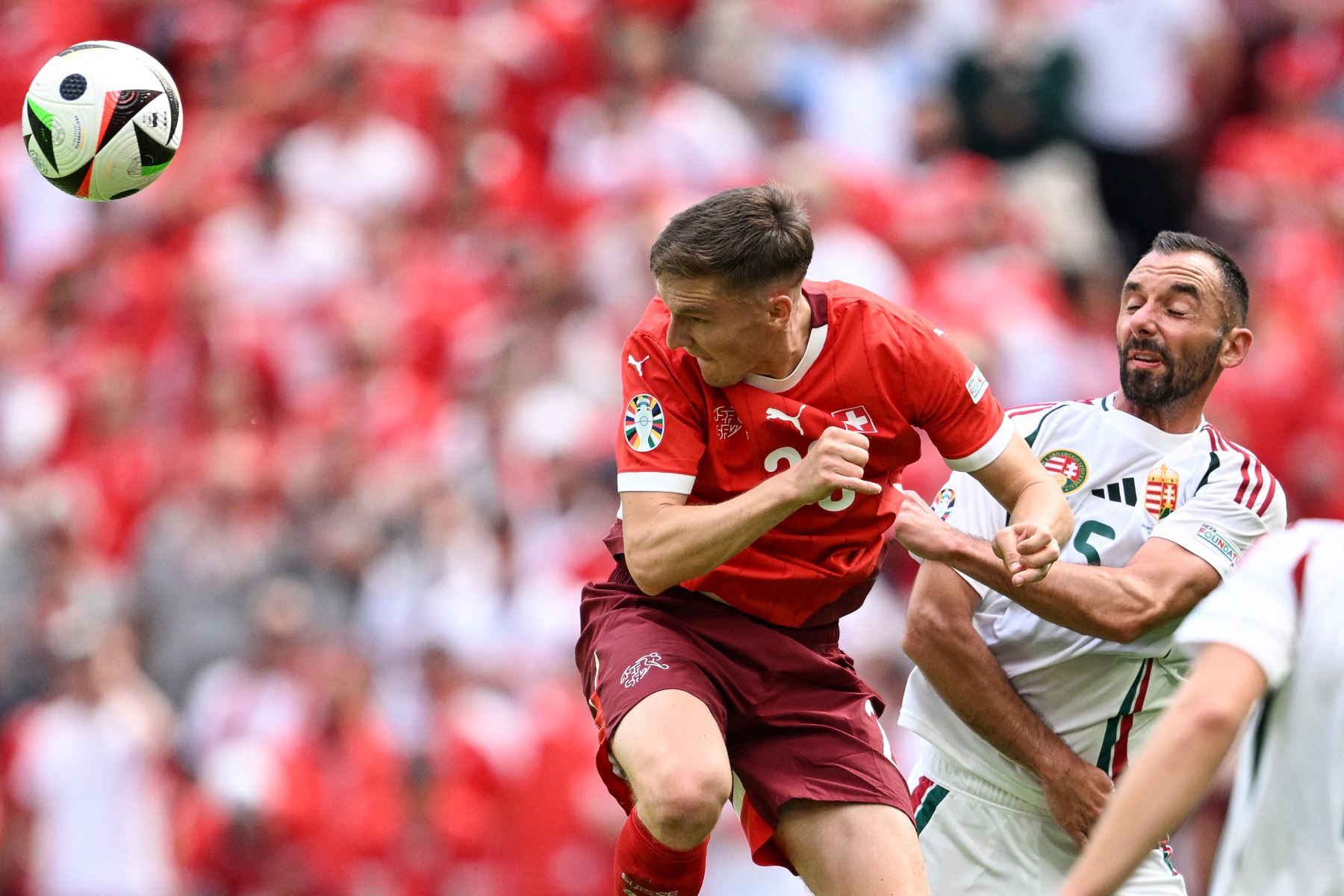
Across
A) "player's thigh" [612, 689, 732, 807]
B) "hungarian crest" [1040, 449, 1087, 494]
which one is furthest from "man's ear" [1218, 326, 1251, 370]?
"player's thigh" [612, 689, 732, 807]

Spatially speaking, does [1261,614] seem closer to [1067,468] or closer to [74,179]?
[1067,468]

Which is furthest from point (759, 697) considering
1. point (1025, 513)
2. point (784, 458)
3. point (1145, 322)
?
point (1145, 322)

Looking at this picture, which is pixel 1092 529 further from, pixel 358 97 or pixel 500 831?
pixel 358 97

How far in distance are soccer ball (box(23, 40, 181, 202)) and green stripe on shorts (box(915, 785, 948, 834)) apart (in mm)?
3299

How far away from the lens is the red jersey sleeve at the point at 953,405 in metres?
4.78

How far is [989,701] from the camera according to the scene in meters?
4.95

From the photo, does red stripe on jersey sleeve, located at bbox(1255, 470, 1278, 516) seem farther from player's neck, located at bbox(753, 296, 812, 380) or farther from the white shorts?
player's neck, located at bbox(753, 296, 812, 380)

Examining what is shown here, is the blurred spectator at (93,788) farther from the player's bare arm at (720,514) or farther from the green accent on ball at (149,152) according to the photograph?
the player's bare arm at (720,514)

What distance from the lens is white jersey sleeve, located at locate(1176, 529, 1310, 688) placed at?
2965 millimetres

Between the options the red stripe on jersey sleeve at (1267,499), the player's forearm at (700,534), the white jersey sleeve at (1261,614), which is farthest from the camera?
the red stripe on jersey sleeve at (1267,499)

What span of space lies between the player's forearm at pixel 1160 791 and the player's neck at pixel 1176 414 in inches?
88.0

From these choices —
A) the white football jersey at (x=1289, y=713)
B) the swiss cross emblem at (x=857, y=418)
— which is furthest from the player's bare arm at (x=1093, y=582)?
the white football jersey at (x=1289, y=713)

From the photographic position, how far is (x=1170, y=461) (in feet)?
16.4

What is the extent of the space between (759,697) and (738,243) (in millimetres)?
1240
